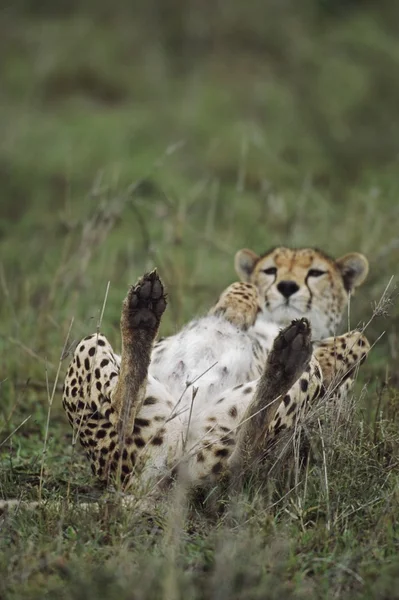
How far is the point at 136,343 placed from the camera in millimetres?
2889

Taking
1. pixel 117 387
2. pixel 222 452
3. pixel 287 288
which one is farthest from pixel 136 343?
pixel 287 288

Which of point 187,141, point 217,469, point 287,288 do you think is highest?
point 187,141

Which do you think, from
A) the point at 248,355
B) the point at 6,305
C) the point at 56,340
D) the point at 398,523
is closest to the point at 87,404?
the point at 248,355

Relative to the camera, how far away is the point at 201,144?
328 inches

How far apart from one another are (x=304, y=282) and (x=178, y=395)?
92cm

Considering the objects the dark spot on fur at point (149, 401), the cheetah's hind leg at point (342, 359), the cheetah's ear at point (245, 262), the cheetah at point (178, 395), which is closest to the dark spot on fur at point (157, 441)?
the cheetah at point (178, 395)

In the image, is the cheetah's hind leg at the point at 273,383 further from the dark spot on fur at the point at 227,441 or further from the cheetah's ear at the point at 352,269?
the cheetah's ear at the point at 352,269

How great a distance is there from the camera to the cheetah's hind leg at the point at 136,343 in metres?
2.82

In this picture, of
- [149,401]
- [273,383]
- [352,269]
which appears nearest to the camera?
[273,383]

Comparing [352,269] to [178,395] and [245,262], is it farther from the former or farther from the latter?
[178,395]

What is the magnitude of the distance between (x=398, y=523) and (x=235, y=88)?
7006mm

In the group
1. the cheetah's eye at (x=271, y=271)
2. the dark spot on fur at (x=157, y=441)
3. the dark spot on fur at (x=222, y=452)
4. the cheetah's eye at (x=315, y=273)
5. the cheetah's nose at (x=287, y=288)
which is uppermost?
the cheetah's eye at (x=315, y=273)

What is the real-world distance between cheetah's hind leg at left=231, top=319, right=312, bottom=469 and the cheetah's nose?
98cm

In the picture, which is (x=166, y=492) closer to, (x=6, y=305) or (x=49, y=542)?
(x=49, y=542)
